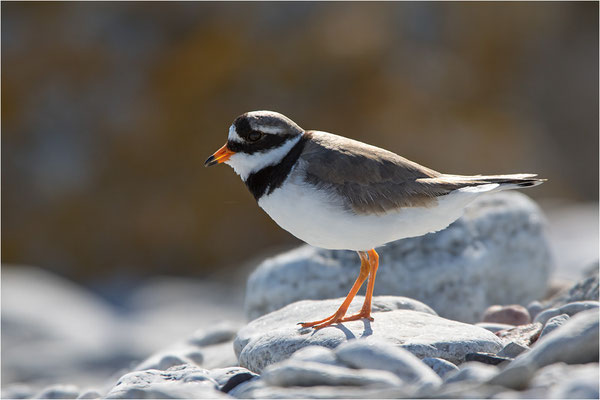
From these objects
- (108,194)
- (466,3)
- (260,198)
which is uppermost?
(466,3)

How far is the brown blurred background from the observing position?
15914mm

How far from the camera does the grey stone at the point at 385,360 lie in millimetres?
4074

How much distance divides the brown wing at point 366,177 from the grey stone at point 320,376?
5.31 ft

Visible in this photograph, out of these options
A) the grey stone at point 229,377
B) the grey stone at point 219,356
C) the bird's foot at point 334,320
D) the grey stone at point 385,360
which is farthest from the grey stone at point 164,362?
the grey stone at point 385,360

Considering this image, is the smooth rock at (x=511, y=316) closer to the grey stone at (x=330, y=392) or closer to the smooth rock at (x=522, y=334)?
the smooth rock at (x=522, y=334)

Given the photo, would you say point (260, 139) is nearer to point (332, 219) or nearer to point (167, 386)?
point (332, 219)

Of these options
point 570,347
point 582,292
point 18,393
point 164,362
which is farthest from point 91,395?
point 582,292

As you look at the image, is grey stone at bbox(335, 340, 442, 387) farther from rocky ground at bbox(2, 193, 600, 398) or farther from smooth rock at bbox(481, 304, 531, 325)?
smooth rock at bbox(481, 304, 531, 325)

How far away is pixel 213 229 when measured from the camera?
16.3 m

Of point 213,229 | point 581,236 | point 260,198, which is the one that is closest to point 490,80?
point 581,236

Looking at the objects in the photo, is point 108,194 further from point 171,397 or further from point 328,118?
point 171,397

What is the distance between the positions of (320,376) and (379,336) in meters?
1.23

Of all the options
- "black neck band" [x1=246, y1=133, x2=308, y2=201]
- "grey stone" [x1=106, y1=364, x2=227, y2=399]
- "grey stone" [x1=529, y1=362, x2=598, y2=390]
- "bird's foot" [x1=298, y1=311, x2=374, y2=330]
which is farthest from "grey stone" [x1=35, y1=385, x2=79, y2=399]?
"grey stone" [x1=529, y1=362, x2=598, y2=390]

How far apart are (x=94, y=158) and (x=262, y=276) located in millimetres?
9785
